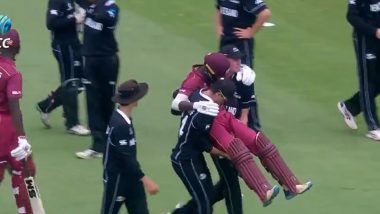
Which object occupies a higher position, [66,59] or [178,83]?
[66,59]

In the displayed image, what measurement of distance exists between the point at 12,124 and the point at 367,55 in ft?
14.9

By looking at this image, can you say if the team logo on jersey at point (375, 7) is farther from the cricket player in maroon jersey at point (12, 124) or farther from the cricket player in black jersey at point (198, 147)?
the cricket player in maroon jersey at point (12, 124)

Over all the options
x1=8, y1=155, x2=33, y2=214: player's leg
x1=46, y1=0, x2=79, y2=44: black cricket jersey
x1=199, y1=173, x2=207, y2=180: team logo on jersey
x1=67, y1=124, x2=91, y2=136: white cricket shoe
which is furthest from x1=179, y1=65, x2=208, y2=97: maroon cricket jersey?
x1=67, y1=124, x2=91, y2=136: white cricket shoe

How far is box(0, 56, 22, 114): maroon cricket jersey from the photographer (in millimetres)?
8789

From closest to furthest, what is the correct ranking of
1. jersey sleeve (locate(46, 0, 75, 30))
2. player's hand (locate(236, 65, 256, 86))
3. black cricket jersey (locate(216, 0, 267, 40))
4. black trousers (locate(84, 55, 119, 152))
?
player's hand (locate(236, 65, 256, 86))
black trousers (locate(84, 55, 119, 152))
black cricket jersey (locate(216, 0, 267, 40))
jersey sleeve (locate(46, 0, 75, 30))

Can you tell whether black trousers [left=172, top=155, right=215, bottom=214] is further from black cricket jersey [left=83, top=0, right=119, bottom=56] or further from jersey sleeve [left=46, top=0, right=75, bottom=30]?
jersey sleeve [left=46, top=0, right=75, bottom=30]

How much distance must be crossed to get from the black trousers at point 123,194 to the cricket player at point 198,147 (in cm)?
41

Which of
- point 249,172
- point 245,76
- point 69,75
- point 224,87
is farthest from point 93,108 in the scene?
point 249,172

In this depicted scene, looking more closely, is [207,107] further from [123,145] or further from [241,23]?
[241,23]

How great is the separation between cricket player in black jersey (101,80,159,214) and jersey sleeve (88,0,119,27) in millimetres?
2173

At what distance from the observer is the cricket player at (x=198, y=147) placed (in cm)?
860

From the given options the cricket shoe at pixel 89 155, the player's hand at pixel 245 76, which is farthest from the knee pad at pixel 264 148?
the cricket shoe at pixel 89 155

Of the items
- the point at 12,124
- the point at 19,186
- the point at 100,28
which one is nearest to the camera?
the point at 12,124

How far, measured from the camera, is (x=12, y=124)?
29.5 ft
